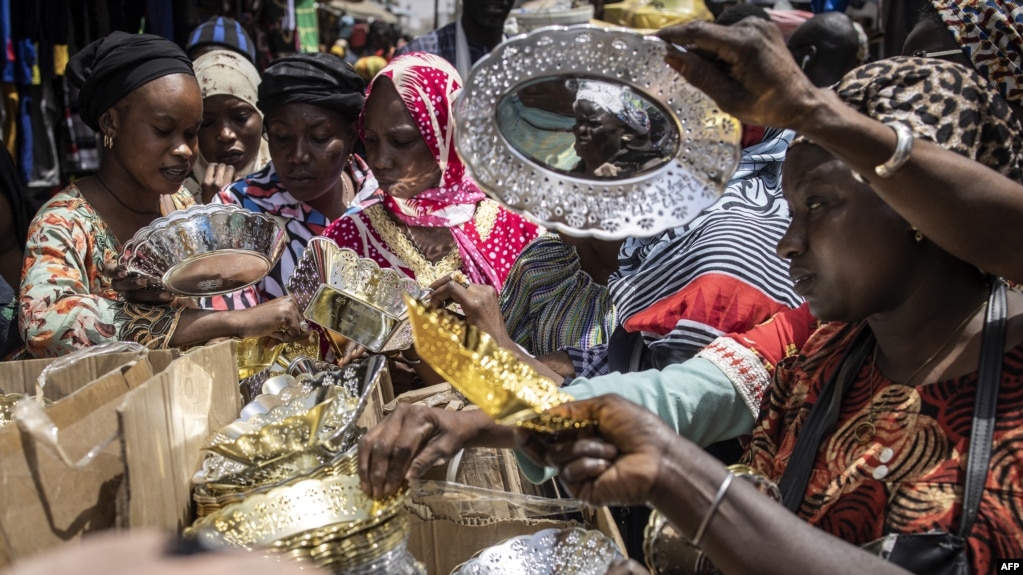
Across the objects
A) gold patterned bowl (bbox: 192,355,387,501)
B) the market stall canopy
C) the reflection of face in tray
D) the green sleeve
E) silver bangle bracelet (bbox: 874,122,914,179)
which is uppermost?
silver bangle bracelet (bbox: 874,122,914,179)

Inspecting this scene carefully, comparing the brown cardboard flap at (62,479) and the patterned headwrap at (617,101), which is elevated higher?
the patterned headwrap at (617,101)

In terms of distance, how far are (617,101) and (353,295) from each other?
947 mm

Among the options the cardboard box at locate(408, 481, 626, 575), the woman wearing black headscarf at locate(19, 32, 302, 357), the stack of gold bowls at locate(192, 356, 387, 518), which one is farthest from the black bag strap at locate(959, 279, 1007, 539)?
the woman wearing black headscarf at locate(19, 32, 302, 357)

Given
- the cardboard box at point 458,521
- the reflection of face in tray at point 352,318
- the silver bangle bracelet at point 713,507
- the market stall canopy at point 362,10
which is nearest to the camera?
the silver bangle bracelet at point 713,507

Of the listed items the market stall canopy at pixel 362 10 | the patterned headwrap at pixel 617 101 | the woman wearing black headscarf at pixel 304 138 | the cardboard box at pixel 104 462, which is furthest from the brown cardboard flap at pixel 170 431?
the market stall canopy at pixel 362 10

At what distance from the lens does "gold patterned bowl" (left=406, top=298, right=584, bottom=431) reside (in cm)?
126

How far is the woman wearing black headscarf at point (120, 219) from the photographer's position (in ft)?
7.83

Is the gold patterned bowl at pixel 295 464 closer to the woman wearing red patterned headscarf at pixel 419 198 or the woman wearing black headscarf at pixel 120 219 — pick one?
the woman wearing black headscarf at pixel 120 219

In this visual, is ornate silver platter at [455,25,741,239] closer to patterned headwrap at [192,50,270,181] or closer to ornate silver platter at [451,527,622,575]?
ornate silver platter at [451,527,622,575]

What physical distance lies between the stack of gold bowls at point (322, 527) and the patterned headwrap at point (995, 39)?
1.35 m

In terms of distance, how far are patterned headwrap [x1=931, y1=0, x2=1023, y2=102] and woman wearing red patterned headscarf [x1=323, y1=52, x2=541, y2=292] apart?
67.0 inches

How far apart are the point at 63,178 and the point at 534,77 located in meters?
5.31

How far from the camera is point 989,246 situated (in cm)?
131

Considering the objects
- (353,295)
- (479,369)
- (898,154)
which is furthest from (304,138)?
(898,154)
